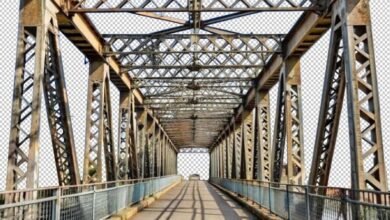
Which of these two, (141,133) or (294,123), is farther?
(141,133)

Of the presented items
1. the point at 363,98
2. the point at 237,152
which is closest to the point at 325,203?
the point at 363,98

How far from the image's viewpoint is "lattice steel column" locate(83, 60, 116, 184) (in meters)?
16.4

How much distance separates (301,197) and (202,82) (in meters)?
16.5

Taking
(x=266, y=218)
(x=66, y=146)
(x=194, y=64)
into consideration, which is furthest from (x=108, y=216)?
(x=194, y=64)

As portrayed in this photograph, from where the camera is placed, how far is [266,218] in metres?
13.1

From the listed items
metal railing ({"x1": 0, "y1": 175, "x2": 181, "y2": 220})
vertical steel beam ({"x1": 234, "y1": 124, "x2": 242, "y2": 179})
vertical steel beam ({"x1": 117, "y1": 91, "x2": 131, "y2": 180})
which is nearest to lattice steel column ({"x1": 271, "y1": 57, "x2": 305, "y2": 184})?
metal railing ({"x1": 0, "y1": 175, "x2": 181, "y2": 220})

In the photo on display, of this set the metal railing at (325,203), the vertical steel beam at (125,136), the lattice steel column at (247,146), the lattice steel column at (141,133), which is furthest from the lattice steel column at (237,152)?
the metal railing at (325,203)

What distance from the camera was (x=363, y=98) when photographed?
9.78 m

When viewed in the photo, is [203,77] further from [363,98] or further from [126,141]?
[363,98]

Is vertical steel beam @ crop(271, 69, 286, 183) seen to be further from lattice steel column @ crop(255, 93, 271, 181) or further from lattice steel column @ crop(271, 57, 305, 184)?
lattice steel column @ crop(255, 93, 271, 181)

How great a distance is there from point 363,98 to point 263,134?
45.3ft

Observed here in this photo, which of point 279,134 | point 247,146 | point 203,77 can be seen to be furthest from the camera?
point 247,146

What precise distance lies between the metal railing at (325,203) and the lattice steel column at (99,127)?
20.5 ft

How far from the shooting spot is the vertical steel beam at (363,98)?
940 cm
